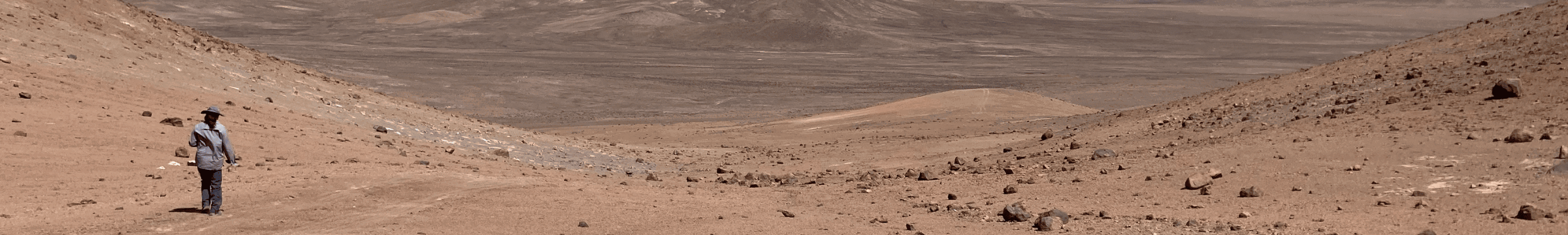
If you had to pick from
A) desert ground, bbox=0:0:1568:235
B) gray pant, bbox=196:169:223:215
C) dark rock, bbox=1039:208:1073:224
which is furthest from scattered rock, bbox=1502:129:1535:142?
gray pant, bbox=196:169:223:215

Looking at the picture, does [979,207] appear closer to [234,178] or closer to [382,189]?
[382,189]

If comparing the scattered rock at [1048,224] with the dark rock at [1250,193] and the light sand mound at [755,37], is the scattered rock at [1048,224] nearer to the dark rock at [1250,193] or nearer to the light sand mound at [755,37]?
the dark rock at [1250,193]

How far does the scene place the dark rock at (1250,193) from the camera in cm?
959

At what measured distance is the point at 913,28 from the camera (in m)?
75.7

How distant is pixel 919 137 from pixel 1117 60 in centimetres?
4126

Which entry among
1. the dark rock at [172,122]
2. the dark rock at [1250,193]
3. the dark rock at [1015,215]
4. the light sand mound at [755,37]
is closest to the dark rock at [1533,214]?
the dark rock at [1250,193]

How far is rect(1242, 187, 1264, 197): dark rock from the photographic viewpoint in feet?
31.4

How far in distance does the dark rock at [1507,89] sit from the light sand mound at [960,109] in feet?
38.2

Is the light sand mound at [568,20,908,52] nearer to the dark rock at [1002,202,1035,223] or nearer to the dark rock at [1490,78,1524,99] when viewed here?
the dark rock at [1490,78,1524,99]

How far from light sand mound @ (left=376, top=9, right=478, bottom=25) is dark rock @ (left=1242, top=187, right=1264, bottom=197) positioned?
71444 mm

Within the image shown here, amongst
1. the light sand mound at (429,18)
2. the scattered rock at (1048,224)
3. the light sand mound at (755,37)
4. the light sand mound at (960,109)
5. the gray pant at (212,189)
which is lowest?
the light sand mound at (429,18)

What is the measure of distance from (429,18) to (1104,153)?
69920 millimetres

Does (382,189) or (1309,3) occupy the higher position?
(382,189)

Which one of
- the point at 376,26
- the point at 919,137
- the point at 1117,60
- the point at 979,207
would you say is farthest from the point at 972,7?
the point at 979,207
